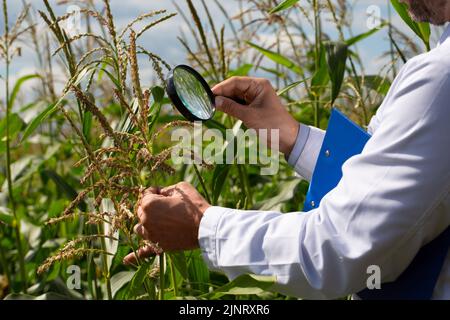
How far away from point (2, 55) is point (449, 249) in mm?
1580

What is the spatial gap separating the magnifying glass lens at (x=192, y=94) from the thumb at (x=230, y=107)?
0.10 metres

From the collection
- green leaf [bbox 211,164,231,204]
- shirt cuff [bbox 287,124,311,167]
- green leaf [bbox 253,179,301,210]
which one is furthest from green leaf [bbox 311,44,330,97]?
shirt cuff [bbox 287,124,311,167]

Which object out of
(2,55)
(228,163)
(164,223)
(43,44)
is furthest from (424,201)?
(43,44)

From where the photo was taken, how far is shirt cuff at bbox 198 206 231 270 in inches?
51.8

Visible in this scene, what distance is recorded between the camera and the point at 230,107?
1858 mm

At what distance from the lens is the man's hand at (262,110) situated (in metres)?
1.86

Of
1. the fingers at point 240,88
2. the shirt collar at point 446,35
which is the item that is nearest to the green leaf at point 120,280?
the fingers at point 240,88

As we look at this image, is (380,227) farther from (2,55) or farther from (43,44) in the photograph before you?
(43,44)

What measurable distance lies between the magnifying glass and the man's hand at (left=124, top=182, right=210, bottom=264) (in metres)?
0.26

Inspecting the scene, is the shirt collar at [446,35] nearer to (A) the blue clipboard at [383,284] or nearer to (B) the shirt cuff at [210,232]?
(A) the blue clipboard at [383,284]

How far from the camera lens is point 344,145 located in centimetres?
Answer: 149

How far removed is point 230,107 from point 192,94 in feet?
0.70

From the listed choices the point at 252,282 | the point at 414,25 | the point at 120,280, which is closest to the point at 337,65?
the point at 414,25

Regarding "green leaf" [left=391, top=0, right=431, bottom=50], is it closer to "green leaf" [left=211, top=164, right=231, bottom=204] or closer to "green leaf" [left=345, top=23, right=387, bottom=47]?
"green leaf" [left=345, top=23, right=387, bottom=47]
